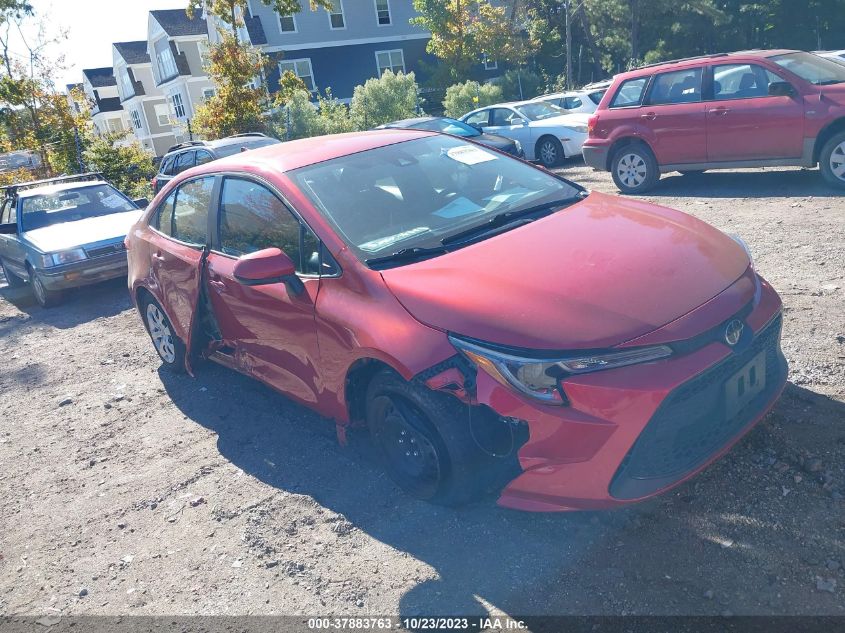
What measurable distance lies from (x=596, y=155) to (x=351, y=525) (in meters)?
8.49

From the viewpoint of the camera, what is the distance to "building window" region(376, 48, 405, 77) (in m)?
36.6

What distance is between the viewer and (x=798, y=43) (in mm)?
34000

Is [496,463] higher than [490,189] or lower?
lower

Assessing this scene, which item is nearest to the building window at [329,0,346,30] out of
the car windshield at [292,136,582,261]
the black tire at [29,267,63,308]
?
the black tire at [29,267,63,308]

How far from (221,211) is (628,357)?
2956mm

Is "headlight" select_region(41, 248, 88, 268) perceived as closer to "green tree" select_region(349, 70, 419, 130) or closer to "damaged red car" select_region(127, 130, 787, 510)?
"damaged red car" select_region(127, 130, 787, 510)

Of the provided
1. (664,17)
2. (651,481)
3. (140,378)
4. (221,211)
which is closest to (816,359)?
(651,481)

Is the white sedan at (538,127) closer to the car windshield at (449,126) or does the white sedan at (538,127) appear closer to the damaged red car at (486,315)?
the car windshield at (449,126)

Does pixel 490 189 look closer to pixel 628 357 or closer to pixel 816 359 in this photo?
pixel 628 357

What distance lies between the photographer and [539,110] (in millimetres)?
15625

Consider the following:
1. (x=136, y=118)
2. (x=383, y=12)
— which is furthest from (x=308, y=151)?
(x=136, y=118)

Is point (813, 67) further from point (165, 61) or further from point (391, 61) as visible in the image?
point (165, 61)

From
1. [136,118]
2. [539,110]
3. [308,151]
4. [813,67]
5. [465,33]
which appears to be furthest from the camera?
[136,118]

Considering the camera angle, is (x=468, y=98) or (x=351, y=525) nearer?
(x=351, y=525)
